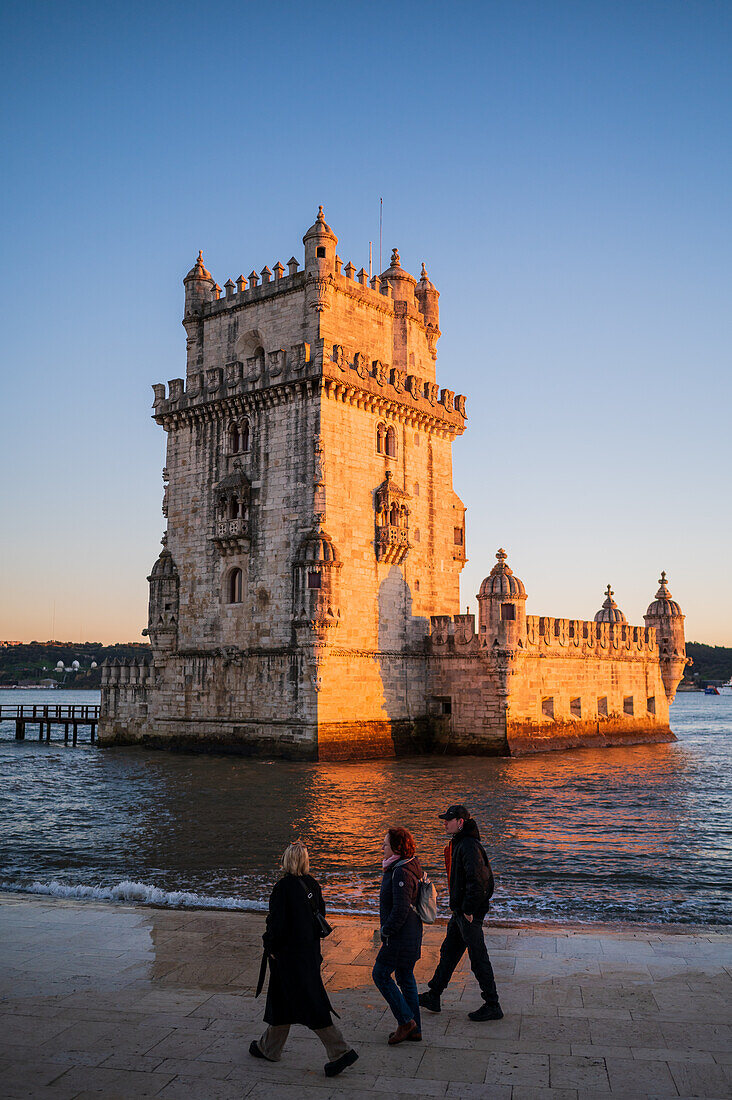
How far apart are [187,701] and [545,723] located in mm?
15870

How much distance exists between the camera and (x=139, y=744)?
42.3 meters

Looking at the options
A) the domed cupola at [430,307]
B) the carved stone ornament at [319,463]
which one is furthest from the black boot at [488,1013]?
the domed cupola at [430,307]

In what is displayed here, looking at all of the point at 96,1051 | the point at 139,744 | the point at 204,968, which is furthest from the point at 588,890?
the point at 139,744

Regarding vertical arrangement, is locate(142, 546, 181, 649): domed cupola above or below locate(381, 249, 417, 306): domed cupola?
below

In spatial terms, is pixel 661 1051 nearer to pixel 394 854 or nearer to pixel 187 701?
pixel 394 854

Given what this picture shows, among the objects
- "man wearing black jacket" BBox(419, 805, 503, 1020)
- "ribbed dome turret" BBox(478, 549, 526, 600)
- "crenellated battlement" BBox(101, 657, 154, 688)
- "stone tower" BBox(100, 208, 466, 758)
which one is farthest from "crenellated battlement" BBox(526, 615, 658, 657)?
"man wearing black jacket" BBox(419, 805, 503, 1020)

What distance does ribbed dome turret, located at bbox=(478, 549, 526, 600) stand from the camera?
124ft

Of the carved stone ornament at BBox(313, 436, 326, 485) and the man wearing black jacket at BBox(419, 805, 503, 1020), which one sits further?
the carved stone ornament at BBox(313, 436, 326, 485)

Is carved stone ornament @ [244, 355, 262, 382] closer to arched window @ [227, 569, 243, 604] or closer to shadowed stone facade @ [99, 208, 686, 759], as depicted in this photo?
shadowed stone facade @ [99, 208, 686, 759]

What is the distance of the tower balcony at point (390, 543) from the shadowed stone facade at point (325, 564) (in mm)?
89

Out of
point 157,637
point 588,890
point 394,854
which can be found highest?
point 157,637

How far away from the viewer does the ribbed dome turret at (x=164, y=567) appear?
1641 inches

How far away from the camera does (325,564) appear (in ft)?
115

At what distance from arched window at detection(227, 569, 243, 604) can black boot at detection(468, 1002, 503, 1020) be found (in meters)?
31.3
